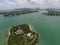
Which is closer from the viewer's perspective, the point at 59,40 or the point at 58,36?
the point at 59,40

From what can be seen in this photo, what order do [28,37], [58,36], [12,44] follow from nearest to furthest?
[12,44], [28,37], [58,36]

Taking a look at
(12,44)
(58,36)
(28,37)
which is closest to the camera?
(12,44)

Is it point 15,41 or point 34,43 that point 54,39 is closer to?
point 34,43

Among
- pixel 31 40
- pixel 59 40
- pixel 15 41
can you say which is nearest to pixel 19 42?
pixel 15 41

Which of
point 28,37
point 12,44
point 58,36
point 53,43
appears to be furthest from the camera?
point 58,36

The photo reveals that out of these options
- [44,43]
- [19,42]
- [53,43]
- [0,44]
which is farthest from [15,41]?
[53,43]

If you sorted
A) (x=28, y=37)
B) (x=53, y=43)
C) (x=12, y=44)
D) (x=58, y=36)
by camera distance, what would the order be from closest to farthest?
(x=12, y=44) < (x=53, y=43) < (x=28, y=37) < (x=58, y=36)

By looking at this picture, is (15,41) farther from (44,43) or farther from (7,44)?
(44,43)

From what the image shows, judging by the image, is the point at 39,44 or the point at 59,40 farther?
the point at 59,40

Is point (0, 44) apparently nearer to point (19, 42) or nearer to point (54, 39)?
point (19, 42)
